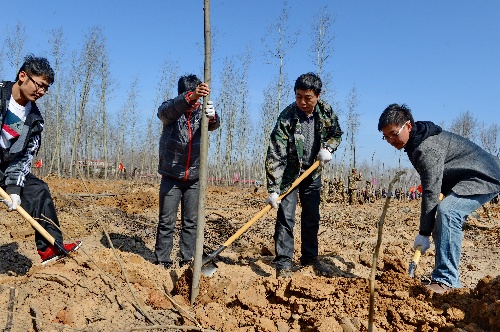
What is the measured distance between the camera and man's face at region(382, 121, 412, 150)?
2.88 m

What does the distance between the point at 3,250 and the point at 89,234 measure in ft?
3.91

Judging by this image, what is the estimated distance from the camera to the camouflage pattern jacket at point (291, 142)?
143 inches

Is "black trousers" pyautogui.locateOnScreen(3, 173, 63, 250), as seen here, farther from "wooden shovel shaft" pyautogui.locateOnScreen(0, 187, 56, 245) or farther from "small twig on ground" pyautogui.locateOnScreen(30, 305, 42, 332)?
"small twig on ground" pyautogui.locateOnScreen(30, 305, 42, 332)

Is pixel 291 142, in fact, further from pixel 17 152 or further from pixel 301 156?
pixel 17 152

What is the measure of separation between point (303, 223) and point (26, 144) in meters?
2.58

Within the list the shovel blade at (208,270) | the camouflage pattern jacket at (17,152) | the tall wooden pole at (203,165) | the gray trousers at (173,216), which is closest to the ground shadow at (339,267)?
the shovel blade at (208,270)

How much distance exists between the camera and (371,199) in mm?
12898

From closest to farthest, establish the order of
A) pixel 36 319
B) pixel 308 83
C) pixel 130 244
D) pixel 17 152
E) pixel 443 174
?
pixel 36 319 → pixel 443 174 → pixel 17 152 → pixel 308 83 → pixel 130 244

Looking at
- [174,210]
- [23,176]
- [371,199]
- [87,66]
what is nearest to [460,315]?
[174,210]

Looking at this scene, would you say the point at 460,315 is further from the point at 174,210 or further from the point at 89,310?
the point at 174,210

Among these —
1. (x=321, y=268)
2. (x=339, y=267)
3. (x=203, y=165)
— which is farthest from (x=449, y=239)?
(x=203, y=165)

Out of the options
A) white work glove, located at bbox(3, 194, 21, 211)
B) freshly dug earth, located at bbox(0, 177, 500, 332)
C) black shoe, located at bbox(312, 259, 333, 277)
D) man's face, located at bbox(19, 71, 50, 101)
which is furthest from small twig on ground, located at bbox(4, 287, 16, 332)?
black shoe, located at bbox(312, 259, 333, 277)

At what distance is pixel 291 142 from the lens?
3727 mm

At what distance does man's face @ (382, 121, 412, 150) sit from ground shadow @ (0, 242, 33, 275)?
3.58 metres
